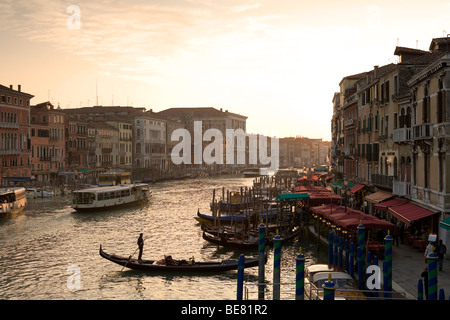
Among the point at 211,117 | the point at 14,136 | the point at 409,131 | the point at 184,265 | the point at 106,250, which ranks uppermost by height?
the point at 211,117

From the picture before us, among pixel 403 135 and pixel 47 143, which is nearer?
pixel 403 135

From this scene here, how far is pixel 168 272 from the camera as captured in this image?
20.0 m

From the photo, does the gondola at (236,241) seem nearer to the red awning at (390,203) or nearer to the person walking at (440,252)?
the red awning at (390,203)

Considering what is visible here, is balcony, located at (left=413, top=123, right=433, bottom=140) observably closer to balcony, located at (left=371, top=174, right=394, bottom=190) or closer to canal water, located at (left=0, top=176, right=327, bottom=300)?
balcony, located at (left=371, top=174, right=394, bottom=190)

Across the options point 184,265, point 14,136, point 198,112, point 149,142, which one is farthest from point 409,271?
point 198,112

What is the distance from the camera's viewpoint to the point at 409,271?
16.5 m

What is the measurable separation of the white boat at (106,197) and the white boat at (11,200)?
4.02 meters

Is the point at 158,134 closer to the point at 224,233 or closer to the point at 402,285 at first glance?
the point at 224,233

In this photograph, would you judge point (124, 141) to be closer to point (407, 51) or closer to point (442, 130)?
point (407, 51)

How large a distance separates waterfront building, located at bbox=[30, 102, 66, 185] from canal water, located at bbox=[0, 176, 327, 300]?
21.4 m

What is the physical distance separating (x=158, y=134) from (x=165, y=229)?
69.3 metres

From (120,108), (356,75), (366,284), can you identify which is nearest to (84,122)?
(120,108)

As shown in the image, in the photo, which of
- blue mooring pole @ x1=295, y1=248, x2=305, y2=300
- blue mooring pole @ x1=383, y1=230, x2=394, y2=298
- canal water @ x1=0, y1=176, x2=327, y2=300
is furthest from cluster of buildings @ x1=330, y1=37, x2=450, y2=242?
blue mooring pole @ x1=295, y1=248, x2=305, y2=300

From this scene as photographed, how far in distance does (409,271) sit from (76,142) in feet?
199
